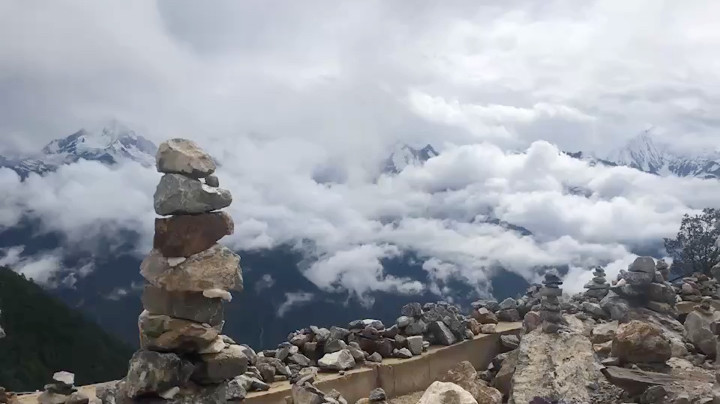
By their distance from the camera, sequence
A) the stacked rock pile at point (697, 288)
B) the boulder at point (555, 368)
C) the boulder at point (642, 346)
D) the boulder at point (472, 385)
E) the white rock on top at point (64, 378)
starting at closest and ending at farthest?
1. the boulder at point (555, 368)
2. the boulder at point (642, 346)
3. the boulder at point (472, 385)
4. the white rock on top at point (64, 378)
5. the stacked rock pile at point (697, 288)

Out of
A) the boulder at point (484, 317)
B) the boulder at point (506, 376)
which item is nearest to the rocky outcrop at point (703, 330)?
the boulder at point (506, 376)

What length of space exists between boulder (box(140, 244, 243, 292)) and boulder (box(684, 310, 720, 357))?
8.92m

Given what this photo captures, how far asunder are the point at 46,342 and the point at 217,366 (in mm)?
25158

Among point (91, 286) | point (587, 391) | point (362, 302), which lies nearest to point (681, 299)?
point (587, 391)

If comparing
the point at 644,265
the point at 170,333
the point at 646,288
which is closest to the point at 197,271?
the point at 170,333

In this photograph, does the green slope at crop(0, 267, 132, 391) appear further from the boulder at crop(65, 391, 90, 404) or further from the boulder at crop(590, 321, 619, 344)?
the boulder at crop(590, 321, 619, 344)

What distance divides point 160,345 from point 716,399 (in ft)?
24.6

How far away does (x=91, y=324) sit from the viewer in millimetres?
34688

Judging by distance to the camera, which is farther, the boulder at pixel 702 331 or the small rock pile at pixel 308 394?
the boulder at pixel 702 331

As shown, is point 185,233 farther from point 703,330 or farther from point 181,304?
point 703,330

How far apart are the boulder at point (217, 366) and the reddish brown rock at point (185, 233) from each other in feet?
4.98

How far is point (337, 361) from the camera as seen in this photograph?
1258cm

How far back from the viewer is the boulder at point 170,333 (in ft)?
29.3

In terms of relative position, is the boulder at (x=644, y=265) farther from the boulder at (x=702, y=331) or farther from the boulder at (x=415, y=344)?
the boulder at (x=415, y=344)
